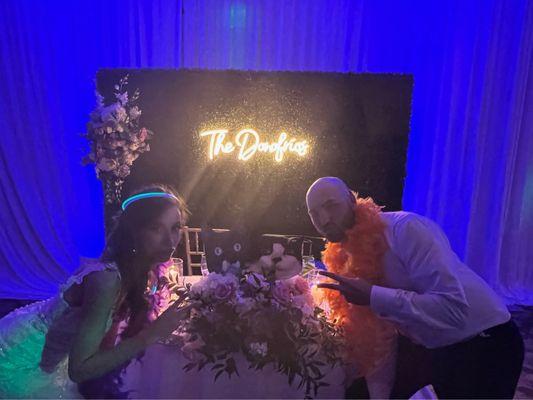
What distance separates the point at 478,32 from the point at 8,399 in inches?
206

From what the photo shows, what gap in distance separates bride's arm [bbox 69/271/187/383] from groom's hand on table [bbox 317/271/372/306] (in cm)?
68

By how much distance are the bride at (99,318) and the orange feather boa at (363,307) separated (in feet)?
2.19

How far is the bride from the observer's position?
4.27 ft

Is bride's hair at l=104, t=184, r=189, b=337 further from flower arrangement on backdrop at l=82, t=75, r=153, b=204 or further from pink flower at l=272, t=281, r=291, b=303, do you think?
flower arrangement on backdrop at l=82, t=75, r=153, b=204

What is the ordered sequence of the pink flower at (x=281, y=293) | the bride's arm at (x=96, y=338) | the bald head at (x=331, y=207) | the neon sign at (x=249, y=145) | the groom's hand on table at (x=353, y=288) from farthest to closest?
the neon sign at (x=249, y=145) → the bald head at (x=331, y=207) → the groom's hand on table at (x=353, y=288) → the pink flower at (x=281, y=293) → the bride's arm at (x=96, y=338)

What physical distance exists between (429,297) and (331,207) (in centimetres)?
53

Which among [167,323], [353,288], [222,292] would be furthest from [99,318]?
[353,288]

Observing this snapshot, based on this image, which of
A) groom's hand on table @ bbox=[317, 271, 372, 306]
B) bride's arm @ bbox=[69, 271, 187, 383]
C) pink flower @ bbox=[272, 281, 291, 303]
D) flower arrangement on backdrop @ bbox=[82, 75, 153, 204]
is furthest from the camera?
flower arrangement on backdrop @ bbox=[82, 75, 153, 204]

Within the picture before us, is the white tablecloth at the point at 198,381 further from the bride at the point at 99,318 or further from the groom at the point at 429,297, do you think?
the groom at the point at 429,297

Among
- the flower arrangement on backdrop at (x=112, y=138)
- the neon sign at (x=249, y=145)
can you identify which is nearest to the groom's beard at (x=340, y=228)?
the flower arrangement on backdrop at (x=112, y=138)

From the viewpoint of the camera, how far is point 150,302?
63.3 inches

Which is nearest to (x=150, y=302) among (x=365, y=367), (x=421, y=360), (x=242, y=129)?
(x=365, y=367)

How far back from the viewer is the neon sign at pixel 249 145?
175 inches

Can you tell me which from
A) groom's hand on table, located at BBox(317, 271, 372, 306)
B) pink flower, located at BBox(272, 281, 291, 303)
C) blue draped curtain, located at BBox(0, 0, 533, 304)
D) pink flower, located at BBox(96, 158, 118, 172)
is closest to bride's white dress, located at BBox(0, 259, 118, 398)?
pink flower, located at BBox(272, 281, 291, 303)
